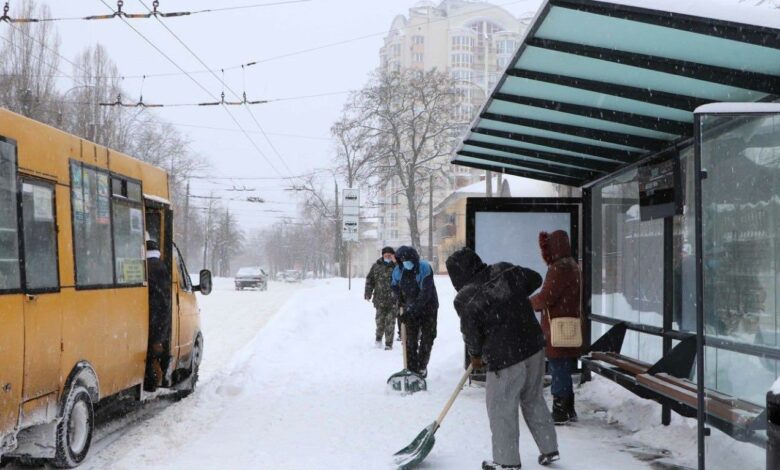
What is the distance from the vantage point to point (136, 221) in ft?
26.1

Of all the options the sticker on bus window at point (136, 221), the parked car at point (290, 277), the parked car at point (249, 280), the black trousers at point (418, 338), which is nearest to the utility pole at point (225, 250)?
the parked car at point (290, 277)

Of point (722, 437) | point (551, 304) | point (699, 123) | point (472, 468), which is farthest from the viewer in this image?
point (551, 304)

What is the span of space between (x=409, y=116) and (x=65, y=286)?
33.9 meters

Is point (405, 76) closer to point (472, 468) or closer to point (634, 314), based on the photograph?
point (634, 314)

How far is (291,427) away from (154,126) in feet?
144

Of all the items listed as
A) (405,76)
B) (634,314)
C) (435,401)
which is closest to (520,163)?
(634,314)

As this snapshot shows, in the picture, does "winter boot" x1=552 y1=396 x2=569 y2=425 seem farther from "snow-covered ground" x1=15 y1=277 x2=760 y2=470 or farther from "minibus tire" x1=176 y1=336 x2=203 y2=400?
"minibus tire" x1=176 y1=336 x2=203 y2=400

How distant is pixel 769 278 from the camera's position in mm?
5383

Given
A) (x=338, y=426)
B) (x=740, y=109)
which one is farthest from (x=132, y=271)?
(x=740, y=109)

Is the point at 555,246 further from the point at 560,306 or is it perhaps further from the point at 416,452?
the point at 416,452

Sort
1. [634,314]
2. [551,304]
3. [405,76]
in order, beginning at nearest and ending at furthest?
[551,304] → [634,314] → [405,76]

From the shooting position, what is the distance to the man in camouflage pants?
1386 centimetres

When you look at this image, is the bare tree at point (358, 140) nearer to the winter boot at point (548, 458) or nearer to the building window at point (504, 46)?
the winter boot at point (548, 458)

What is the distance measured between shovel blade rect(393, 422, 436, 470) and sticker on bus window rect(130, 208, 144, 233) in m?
3.42
